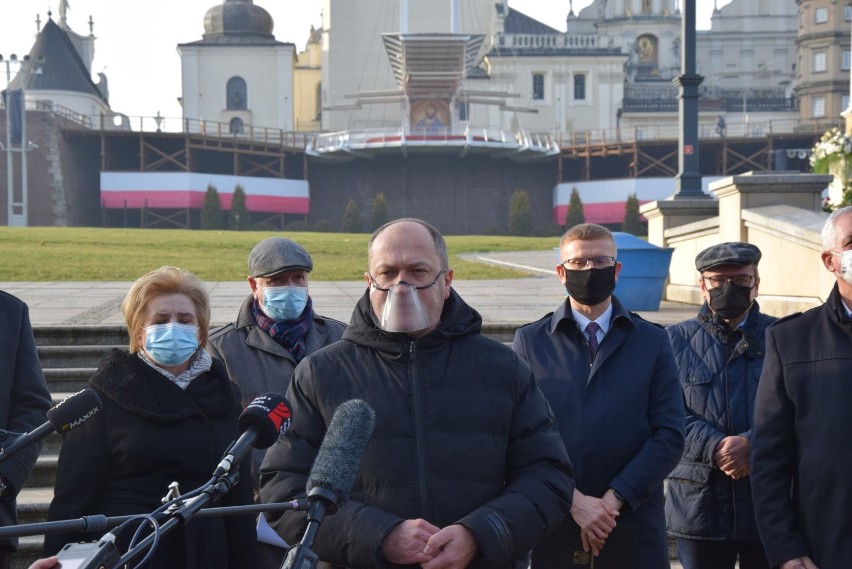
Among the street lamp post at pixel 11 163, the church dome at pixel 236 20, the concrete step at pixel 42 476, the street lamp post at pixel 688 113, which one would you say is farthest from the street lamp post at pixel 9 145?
the concrete step at pixel 42 476

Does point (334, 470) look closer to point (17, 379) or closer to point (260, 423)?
point (260, 423)

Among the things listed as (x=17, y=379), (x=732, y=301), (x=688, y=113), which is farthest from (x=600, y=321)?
(x=688, y=113)

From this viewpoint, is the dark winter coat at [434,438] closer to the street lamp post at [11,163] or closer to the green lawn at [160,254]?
the green lawn at [160,254]

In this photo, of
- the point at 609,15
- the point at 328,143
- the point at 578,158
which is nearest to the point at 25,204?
the point at 328,143

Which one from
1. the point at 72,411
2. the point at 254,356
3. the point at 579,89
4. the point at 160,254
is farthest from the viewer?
the point at 579,89

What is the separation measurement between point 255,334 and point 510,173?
58089mm

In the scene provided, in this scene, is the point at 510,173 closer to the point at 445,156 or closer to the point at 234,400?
the point at 445,156

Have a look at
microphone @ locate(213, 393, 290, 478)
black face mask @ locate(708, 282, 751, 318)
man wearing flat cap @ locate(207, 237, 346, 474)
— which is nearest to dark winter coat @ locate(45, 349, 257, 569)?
man wearing flat cap @ locate(207, 237, 346, 474)

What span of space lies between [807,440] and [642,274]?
9.11m

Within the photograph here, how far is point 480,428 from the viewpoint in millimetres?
3539

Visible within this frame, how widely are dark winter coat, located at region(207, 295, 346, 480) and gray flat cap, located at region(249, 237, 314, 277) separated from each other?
207 mm

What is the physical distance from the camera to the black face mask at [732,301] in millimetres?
5250

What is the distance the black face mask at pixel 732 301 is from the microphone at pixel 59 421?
336cm

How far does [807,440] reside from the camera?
13.6 ft
